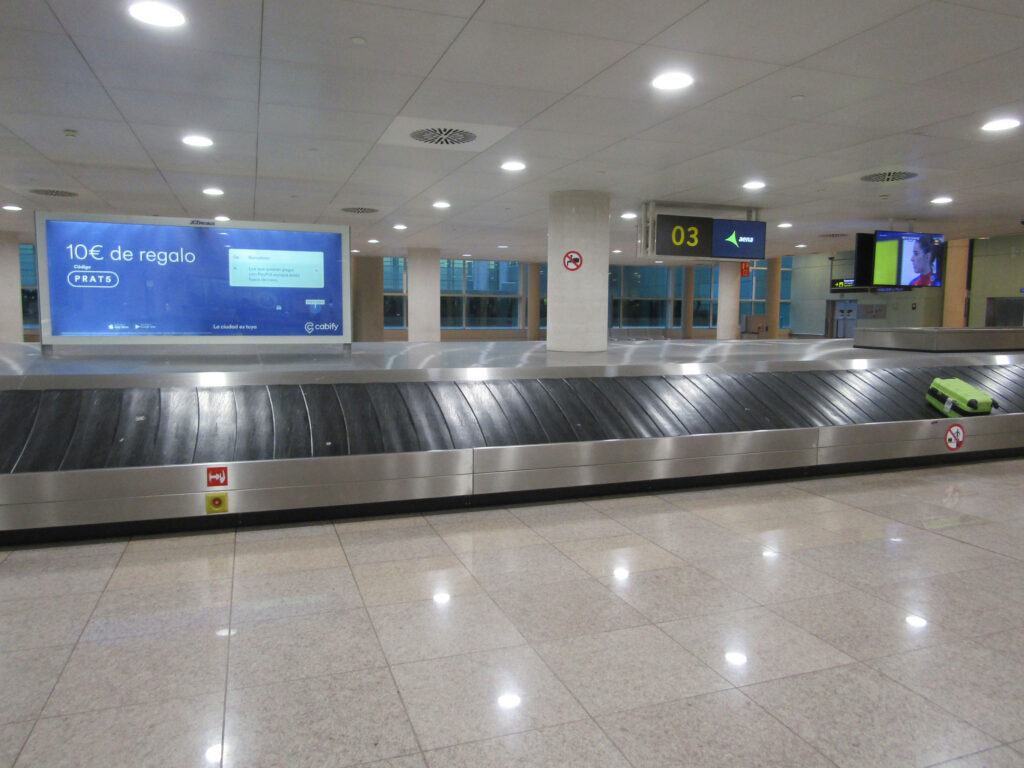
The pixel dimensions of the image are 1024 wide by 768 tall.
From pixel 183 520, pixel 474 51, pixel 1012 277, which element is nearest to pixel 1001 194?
pixel 1012 277

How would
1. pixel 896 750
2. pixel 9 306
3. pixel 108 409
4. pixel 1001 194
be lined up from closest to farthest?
pixel 896 750
pixel 108 409
pixel 1001 194
pixel 9 306

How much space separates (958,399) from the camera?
7691mm

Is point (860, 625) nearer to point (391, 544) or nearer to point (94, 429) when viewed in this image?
point (391, 544)

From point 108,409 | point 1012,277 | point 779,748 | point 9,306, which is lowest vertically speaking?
point 779,748

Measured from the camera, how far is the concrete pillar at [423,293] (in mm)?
20609

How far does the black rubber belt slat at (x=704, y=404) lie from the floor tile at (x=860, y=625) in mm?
3034

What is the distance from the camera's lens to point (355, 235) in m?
18.2

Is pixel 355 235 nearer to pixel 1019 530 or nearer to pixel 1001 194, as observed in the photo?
pixel 1001 194

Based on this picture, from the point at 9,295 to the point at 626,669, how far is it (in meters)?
19.9

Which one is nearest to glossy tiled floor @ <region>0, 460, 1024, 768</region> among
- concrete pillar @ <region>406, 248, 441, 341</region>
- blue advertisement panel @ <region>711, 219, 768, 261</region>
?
blue advertisement panel @ <region>711, 219, 768, 261</region>

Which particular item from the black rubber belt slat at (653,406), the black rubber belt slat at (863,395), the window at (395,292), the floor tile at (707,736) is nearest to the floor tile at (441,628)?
the floor tile at (707,736)

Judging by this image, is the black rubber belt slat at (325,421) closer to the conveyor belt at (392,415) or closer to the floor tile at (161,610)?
the conveyor belt at (392,415)

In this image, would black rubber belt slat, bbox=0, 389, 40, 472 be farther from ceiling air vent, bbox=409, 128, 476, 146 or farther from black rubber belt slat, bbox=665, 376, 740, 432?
black rubber belt slat, bbox=665, 376, 740, 432

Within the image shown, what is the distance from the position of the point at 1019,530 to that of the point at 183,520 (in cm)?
629
